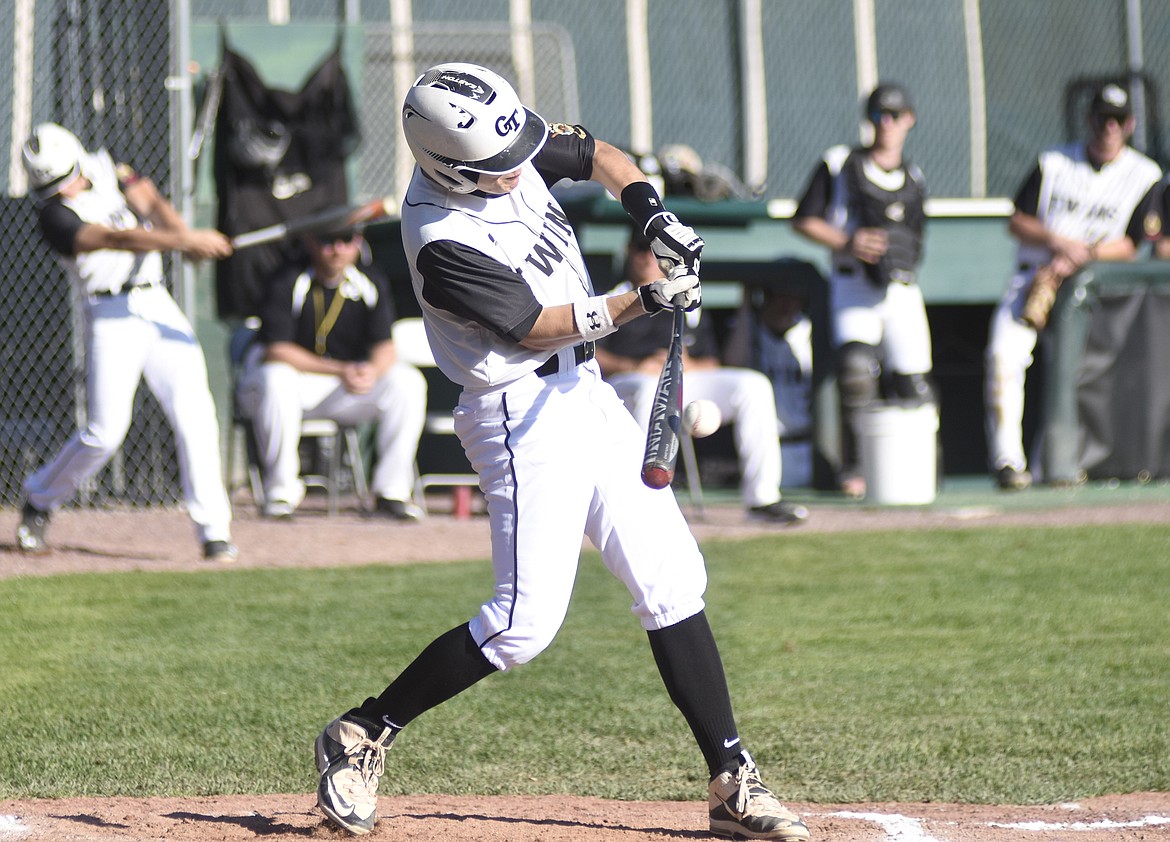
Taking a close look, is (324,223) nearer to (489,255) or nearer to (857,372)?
(857,372)

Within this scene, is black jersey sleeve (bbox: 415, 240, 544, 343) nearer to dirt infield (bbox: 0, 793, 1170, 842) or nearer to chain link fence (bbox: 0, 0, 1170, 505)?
dirt infield (bbox: 0, 793, 1170, 842)

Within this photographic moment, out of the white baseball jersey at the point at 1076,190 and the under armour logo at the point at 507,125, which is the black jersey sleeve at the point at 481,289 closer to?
the under armour logo at the point at 507,125

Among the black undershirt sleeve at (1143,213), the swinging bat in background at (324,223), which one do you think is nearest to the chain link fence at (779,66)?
the swinging bat in background at (324,223)

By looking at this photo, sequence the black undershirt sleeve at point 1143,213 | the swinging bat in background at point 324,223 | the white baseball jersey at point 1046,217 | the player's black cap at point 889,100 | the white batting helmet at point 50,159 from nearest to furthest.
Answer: the white batting helmet at point 50,159
the swinging bat in background at point 324,223
the player's black cap at point 889,100
the white baseball jersey at point 1046,217
the black undershirt sleeve at point 1143,213

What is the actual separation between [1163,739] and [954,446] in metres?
7.64

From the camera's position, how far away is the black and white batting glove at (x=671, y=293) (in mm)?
3258

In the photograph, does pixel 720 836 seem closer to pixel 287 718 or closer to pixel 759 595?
pixel 287 718

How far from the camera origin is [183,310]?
9016mm

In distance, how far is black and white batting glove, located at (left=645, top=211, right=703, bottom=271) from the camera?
3.35m

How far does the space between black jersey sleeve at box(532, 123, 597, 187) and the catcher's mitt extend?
5662mm

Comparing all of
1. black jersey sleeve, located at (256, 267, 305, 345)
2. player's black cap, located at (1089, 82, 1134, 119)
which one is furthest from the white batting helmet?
player's black cap, located at (1089, 82, 1134, 119)

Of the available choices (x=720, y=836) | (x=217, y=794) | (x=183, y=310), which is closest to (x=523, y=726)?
(x=217, y=794)

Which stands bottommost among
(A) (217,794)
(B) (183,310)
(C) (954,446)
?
(C) (954,446)

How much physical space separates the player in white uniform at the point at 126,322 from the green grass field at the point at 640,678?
558 millimetres
